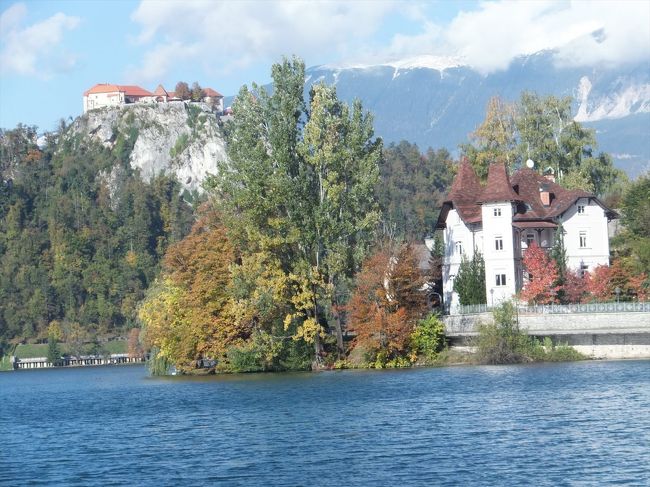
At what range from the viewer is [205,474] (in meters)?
35.6

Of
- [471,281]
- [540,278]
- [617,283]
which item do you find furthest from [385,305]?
[617,283]

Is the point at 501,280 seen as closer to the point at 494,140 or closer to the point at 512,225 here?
the point at 512,225

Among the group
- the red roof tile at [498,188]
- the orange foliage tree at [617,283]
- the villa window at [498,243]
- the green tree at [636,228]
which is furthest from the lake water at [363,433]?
the red roof tile at [498,188]

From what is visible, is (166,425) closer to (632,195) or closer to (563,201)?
(563,201)

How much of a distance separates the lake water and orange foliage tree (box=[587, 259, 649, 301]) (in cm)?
1315

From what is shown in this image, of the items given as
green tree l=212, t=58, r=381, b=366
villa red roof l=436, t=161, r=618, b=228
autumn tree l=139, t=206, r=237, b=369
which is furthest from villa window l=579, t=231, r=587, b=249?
autumn tree l=139, t=206, r=237, b=369

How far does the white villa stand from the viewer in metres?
83.2

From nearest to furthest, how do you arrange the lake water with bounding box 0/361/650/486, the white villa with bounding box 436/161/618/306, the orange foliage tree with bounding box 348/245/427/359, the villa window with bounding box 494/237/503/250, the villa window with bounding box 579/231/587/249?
the lake water with bounding box 0/361/650/486 < the orange foliage tree with bounding box 348/245/427/359 < the white villa with bounding box 436/161/618/306 < the villa window with bounding box 494/237/503/250 < the villa window with bounding box 579/231/587/249

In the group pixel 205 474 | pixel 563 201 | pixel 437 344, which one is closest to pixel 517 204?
pixel 563 201

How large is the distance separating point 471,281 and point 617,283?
9769 millimetres

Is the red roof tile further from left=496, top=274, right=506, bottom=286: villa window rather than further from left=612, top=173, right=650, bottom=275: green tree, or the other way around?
left=612, top=173, right=650, bottom=275: green tree

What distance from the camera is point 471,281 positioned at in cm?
8238

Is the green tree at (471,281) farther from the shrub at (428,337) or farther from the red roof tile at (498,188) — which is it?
the shrub at (428,337)

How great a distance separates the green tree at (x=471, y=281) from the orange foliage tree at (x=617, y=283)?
7250 millimetres
